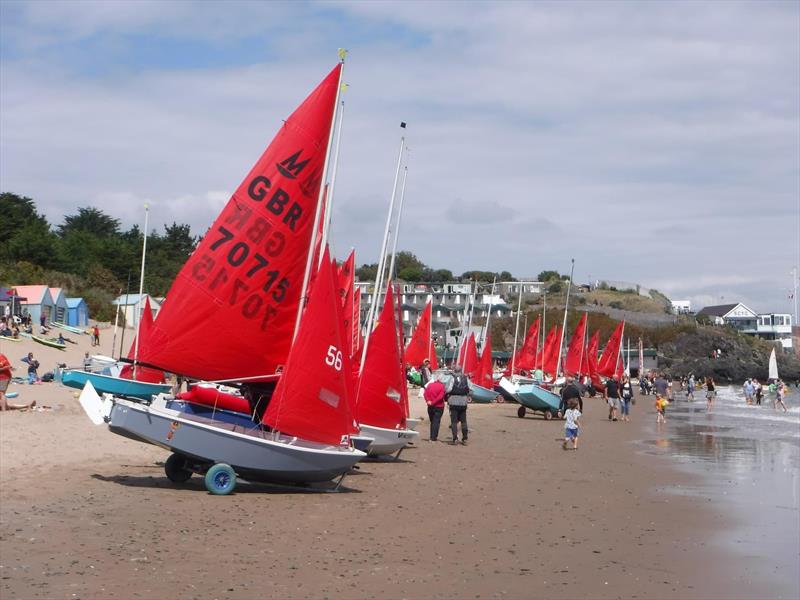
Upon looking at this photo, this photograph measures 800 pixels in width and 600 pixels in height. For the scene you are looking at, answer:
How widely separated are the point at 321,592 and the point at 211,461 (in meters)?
5.33

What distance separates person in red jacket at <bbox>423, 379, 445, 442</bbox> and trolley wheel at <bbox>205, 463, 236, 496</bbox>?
977cm

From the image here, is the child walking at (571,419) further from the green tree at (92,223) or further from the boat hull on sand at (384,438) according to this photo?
the green tree at (92,223)

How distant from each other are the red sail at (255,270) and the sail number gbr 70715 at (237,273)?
0.01 m

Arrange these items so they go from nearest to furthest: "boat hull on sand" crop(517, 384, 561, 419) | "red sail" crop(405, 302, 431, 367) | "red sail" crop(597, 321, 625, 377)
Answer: "boat hull on sand" crop(517, 384, 561, 419)
"red sail" crop(405, 302, 431, 367)
"red sail" crop(597, 321, 625, 377)

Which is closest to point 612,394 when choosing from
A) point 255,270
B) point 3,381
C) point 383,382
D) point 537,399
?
point 537,399

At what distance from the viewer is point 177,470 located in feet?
45.0

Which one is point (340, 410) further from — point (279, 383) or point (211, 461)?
point (211, 461)

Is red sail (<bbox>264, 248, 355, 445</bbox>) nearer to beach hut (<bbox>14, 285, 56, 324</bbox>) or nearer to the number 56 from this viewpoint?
the number 56

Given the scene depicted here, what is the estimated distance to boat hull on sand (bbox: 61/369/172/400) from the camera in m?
26.7

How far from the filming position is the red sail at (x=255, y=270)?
45.3 ft

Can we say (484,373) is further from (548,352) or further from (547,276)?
(547,276)

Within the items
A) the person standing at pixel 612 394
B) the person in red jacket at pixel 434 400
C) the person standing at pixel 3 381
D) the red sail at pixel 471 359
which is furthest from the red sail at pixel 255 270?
the red sail at pixel 471 359

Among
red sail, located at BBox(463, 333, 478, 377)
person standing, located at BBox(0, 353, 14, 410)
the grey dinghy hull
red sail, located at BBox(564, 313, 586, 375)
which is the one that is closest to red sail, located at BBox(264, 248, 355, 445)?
the grey dinghy hull

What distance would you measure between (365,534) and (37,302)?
50775 mm
